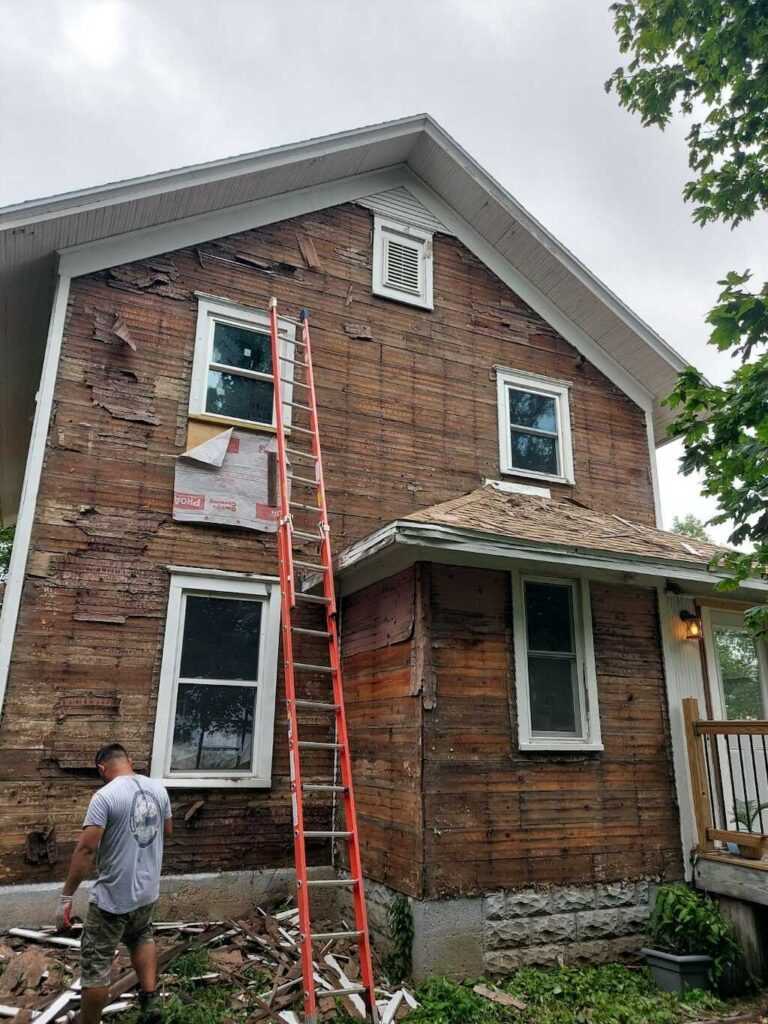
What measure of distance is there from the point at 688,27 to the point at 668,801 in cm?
749

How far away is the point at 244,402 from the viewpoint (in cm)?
809

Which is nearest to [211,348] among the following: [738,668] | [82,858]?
[82,858]

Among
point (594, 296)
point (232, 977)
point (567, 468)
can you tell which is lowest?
point (232, 977)

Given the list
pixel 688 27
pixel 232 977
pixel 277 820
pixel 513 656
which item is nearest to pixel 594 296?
pixel 688 27

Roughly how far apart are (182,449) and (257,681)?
8.44ft

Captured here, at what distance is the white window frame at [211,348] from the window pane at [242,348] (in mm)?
65

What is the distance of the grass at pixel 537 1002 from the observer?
4684mm

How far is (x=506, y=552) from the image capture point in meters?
6.05

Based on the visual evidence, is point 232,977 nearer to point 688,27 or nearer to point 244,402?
point 244,402

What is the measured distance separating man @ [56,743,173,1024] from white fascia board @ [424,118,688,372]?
27.3 ft

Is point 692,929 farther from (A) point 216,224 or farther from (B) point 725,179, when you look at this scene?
(A) point 216,224

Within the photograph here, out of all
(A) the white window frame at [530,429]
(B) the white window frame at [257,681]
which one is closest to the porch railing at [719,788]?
(A) the white window frame at [530,429]

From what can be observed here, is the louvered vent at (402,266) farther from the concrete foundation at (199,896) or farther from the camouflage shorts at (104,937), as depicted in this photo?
the camouflage shorts at (104,937)

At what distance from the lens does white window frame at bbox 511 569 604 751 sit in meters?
6.21
